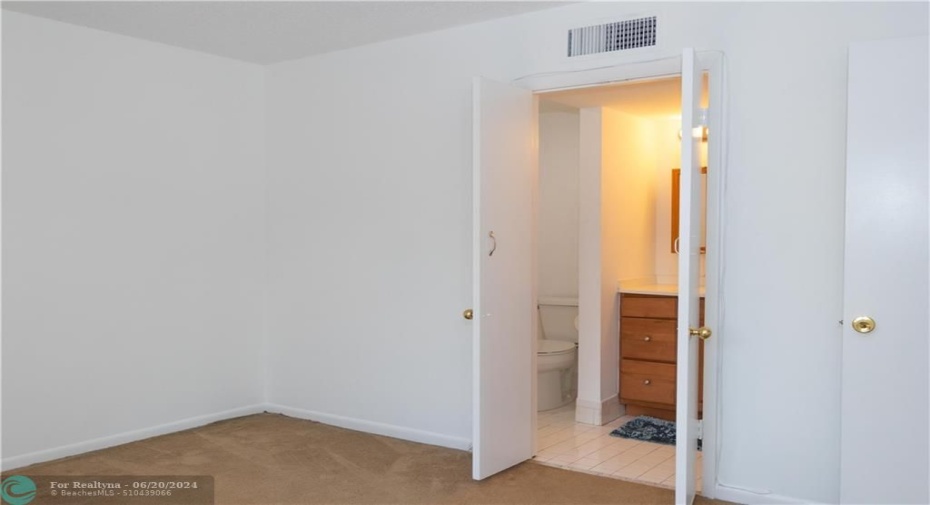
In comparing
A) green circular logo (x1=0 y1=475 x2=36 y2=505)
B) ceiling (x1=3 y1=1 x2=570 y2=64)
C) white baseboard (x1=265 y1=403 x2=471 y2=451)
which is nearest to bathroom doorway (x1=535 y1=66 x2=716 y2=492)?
white baseboard (x1=265 y1=403 x2=471 y2=451)

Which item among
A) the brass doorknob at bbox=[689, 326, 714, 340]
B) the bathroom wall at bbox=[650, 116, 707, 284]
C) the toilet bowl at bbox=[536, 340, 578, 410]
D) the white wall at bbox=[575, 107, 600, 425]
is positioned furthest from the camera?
the bathroom wall at bbox=[650, 116, 707, 284]

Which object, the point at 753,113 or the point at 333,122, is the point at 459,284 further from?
the point at 753,113

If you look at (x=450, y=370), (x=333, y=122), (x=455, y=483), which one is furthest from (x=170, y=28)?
(x=455, y=483)

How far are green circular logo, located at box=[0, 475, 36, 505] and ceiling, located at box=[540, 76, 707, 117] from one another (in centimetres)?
302

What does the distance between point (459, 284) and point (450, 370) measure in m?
0.47

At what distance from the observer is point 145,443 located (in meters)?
4.29

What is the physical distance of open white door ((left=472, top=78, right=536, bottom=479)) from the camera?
11.6 feet

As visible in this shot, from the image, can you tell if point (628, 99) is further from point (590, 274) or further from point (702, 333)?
point (702, 333)

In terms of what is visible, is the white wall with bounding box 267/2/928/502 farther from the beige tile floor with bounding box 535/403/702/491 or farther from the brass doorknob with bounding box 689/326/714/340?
the beige tile floor with bounding box 535/403/702/491

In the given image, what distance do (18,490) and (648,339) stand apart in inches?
136

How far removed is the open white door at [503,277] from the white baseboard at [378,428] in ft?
1.54

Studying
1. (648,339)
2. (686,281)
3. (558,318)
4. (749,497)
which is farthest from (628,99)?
(749,497)

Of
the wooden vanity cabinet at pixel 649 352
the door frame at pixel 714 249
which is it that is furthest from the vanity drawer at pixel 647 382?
the door frame at pixel 714 249

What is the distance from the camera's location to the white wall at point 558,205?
5781 mm
